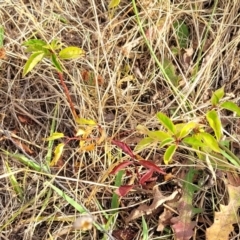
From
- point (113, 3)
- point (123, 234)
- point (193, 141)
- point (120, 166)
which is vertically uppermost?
point (113, 3)

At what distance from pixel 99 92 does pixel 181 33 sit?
0.38 m

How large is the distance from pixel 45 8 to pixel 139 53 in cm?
40

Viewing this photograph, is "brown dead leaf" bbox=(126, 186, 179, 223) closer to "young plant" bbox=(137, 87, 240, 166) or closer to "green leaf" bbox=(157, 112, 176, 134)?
"young plant" bbox=(137, 87, 240, 166)

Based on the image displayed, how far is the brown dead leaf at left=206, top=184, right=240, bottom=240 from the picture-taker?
4.72 feet

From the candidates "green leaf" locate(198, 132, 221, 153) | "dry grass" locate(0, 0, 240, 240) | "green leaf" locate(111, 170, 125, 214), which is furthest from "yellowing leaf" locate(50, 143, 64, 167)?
"green leaf" locate(198, 132, 221, 153)

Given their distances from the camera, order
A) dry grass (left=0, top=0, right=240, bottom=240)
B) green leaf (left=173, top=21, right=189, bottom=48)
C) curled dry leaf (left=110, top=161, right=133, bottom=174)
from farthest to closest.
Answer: green leaf (left=173, top=21, right=189, bottom=48), dry grass (left=0, top=0, right=240, bottom=240), curled dry leaf (left=110, top=161, right=133, bottom=174)

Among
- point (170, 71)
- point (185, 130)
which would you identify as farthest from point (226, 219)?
point (170, 71)

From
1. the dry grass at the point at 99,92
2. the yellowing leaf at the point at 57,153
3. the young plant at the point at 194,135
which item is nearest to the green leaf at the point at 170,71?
the dry grass at the point at 99,92

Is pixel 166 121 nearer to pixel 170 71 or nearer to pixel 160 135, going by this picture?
pixel 160 135

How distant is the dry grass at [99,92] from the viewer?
1541 mm

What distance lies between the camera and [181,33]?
5.74ft

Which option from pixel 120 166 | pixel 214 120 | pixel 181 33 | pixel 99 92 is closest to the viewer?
pixel 214 120

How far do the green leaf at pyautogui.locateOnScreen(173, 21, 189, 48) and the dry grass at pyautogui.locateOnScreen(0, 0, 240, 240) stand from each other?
0.02m

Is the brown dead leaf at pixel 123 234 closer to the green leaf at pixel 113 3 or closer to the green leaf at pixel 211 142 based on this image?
the green leaf at pixel 211 142
